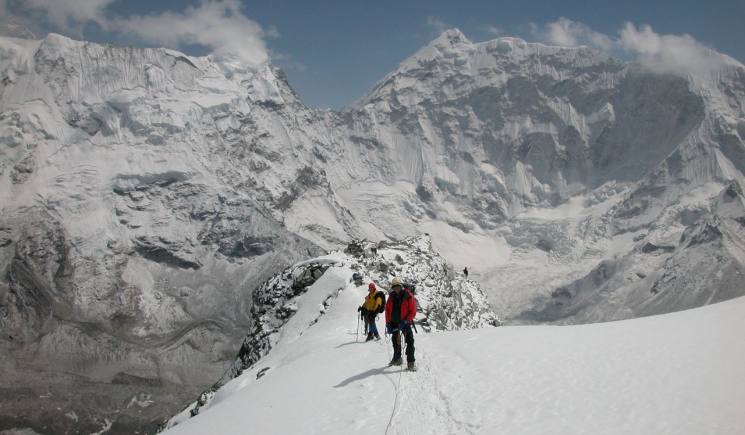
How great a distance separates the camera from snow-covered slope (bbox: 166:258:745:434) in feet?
52.5

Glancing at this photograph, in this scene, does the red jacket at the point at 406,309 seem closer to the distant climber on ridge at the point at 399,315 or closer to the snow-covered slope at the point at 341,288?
the distant climber on ridge at the point at 399,315

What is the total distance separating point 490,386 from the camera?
20.0 metres

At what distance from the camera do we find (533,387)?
1909 centimetres

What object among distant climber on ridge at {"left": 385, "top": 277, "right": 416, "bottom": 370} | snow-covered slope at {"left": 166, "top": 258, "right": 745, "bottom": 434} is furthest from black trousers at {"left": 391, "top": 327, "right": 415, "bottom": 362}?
snow-covered slope at {"left": 166, "top": 258, "right": 745, "bottom": 434}

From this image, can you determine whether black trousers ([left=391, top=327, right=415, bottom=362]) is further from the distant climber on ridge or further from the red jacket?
the red jacket

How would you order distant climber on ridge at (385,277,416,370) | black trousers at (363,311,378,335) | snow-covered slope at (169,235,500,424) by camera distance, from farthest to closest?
A: snow-covered slope at (169,235,500,424) < black trousers at (363,311,378,335) < distant climber on ridge at (385,277,416,370)

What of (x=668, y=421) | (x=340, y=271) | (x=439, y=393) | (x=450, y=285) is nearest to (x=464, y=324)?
(x=450, y=285)

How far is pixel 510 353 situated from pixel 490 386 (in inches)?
158

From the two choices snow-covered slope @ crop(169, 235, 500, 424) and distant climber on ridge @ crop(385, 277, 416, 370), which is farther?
snow-covered slope @ crop(169, 235, 500, 424)

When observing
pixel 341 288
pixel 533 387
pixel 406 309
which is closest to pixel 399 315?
pixel 406 309

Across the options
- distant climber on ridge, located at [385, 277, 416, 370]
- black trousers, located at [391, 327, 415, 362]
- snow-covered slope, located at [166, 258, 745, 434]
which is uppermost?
distant climber on ridge, located at [385, 277, 416, 370]

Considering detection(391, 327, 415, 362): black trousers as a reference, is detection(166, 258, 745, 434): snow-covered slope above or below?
A: below

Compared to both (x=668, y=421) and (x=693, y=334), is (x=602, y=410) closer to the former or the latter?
(x=668, y=421)

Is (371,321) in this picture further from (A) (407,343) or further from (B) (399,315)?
(A) (407,343)
